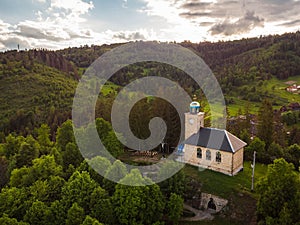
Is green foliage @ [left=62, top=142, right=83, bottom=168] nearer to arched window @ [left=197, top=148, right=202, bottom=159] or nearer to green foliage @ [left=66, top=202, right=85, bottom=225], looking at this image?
green foliage @ [left=66, top=202, right=85, bottom=225]

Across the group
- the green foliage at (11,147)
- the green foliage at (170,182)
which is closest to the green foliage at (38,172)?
the green foliage at (11,147)

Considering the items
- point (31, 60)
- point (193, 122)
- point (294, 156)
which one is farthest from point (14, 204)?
point (31, 60)

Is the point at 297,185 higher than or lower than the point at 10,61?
lower

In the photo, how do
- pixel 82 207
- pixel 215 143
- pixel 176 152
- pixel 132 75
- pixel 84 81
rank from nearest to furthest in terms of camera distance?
pixel 82 207 < pixel 215 143 < pixel 176 152 < pixel 84 81 < pixel 132 75

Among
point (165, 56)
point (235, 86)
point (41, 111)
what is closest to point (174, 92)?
point (41, 111)

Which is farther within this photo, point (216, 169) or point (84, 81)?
point (84, 81)

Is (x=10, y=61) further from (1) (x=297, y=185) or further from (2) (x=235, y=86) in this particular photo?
(1) (x=297, y=185)

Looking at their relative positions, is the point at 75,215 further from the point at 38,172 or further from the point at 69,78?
the point at 69,78
